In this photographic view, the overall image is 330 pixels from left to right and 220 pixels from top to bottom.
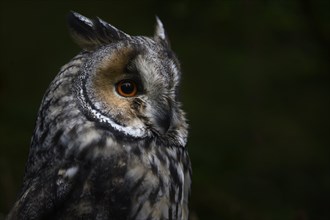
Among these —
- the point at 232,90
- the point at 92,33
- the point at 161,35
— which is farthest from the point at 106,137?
the point at 232,90

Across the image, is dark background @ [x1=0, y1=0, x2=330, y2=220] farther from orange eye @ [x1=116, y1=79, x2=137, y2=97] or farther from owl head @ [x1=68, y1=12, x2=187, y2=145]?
orange eye @ [x1=116, y1=79, x2=137, y2=97]

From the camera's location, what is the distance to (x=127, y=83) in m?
3.09

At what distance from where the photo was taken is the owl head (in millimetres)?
3049

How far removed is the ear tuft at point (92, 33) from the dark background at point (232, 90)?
0.84 m

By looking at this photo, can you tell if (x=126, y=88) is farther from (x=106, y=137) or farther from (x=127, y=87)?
(x=106, y=137)

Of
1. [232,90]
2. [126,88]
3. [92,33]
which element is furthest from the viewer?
[232,90]

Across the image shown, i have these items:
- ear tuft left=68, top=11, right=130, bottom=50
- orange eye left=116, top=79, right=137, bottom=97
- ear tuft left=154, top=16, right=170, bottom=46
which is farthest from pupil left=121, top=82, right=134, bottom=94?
ear tuft left=154, top=16, right=170, bottom=46

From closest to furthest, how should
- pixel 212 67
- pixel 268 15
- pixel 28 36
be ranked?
pixel 268 15 → pixel 212 67 → pixel 28 36

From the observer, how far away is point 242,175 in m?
4.46

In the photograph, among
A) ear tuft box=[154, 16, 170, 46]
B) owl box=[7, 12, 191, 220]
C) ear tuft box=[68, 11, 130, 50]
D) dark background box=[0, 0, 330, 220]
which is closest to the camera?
owl box=[7, 12, 191, 220]

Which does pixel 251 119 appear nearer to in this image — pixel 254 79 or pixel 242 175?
pixel 254 79

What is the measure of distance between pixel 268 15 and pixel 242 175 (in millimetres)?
1019

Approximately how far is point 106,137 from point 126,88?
0.24 meters

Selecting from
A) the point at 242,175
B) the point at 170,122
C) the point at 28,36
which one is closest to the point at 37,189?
the point at 170,122
